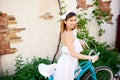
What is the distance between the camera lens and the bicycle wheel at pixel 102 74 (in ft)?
14.6

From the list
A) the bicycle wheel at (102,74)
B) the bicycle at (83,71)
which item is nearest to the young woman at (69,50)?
the bicycle at (83,71)

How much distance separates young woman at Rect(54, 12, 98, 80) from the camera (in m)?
4.00

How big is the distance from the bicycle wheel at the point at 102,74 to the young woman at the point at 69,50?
279 mm

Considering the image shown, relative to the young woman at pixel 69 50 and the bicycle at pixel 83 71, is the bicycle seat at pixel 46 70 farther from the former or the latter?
the young woman at pixel 69 50

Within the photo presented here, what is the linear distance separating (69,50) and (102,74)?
1.07 m

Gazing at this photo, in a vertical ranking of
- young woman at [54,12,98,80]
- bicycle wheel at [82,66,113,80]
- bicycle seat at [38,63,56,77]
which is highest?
young woman at [54,12,98,80]

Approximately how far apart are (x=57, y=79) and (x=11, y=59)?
1447mm

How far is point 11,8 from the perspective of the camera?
5.18 metres

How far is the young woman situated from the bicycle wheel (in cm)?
28

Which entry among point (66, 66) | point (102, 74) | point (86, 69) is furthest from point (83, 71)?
point (102, 74)

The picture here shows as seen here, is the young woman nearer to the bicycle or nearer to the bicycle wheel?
the bicycle

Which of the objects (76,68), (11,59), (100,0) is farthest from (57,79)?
(100,0)

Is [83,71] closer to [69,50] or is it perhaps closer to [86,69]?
[86,69]

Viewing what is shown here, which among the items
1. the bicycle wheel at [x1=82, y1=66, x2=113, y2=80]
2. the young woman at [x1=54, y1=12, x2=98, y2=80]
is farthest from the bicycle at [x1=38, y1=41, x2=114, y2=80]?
the young woman at [x1=54, y1=12, x2=98, y2=80]
